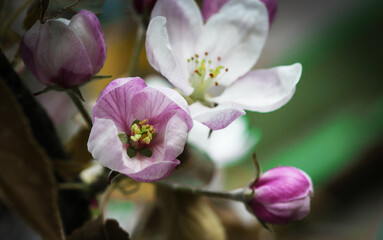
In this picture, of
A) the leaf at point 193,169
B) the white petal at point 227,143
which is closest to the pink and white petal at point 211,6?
the leaf at point 193,169

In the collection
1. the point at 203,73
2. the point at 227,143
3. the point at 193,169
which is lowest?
the point at 227,143

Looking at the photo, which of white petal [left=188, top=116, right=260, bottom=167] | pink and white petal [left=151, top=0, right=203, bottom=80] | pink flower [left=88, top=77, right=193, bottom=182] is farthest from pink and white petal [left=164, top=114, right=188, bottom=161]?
white petal [left=188, top=116, right=260, bottom=167]

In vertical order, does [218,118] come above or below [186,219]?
above

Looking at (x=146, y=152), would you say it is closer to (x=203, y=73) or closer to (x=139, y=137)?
(x=139, y=137)

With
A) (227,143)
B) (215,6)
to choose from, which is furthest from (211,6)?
(227,143)

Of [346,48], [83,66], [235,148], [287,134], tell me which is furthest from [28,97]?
[346,48]

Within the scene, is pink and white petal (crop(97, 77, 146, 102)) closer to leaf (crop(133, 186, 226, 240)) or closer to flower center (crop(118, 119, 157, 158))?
flower center (crop(118, 119, 157, 158))

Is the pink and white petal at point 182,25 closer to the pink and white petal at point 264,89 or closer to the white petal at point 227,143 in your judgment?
the pink and white petal at point 264,89
